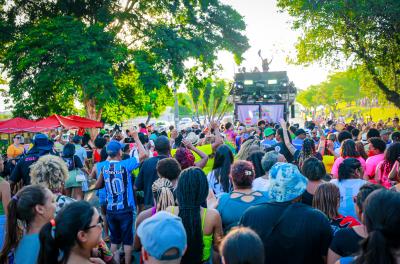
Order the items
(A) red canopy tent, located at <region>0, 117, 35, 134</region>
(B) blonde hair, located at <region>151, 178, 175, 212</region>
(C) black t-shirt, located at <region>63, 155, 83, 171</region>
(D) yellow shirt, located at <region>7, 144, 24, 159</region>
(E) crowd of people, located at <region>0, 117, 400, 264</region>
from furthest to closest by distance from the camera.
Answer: (A) red canopy tent, located at <region>0, 117, 35, 134</region> < (D) yellow shirt, located at <region>7, 144, 24, 159</region> < (C) black t-shirt, located at <region>63, 155, 83, 171</region> < (B) blonde hair, located at <region>151, 178, 175, 212</region> < (E) crowd of people, located at <region>0, 117, 400, 264</region>

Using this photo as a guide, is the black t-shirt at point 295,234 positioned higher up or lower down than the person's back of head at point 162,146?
lower down

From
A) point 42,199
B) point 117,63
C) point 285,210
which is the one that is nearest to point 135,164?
point 42,199

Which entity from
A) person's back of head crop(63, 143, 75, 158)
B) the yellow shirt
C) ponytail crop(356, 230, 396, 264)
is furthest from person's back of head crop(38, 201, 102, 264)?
the yellow shirt

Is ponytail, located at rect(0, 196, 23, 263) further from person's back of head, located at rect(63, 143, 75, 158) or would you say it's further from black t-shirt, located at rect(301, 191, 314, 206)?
person's back of head, located at rect(63, 143, 75, 158)

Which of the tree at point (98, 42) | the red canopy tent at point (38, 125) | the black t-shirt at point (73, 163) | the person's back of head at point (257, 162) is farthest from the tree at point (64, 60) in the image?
the person's back of head at point (257, 162)

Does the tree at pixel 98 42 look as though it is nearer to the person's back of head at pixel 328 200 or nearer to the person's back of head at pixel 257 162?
the person's back of head at pixel 257 162

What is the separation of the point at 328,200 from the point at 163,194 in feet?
5.33

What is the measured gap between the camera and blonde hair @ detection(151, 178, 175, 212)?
168 inches

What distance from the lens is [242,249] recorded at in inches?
89.1

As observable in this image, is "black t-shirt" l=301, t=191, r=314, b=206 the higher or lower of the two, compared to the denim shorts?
higher

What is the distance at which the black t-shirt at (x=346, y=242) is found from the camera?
2.92 meters

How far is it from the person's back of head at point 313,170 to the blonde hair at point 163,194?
152cm

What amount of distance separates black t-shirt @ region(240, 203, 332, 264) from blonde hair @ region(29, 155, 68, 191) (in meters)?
2.26

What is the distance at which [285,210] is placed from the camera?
3154 millimetres
